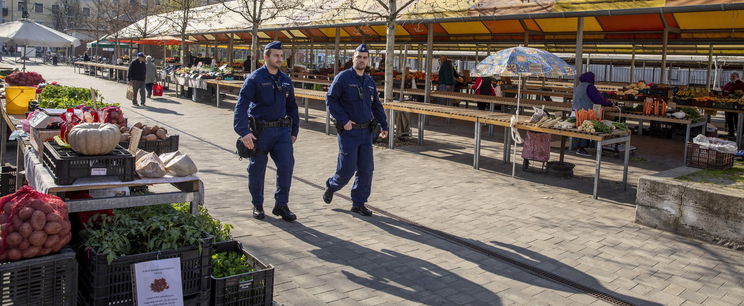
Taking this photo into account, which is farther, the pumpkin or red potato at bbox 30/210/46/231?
the pumpkin

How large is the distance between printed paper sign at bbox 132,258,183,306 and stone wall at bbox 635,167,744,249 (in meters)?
5.57

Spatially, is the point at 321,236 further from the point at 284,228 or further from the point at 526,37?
the point at 526,37

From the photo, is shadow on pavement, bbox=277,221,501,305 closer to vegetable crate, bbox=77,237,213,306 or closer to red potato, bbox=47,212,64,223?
vegetable crate, bbox=77,237,213,306

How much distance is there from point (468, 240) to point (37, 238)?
4.22m

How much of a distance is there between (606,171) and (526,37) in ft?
23.9

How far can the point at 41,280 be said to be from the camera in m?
3.40

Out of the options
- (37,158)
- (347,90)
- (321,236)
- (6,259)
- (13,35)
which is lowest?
(321,236)

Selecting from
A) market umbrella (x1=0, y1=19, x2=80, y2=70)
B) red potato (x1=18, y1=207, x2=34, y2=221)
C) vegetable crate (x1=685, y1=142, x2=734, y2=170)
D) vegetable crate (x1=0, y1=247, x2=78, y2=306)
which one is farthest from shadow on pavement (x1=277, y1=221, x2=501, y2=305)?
market umbrella (x1=0, y1=19, x2=80, y2=70)

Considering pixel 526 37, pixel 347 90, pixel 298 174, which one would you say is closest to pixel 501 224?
pixel 347 90

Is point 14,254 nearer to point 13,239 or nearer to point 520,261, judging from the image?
point 13,239

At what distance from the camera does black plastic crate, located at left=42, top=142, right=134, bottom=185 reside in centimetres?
403

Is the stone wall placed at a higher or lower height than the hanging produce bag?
lower

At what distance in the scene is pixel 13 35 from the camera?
13852 mm

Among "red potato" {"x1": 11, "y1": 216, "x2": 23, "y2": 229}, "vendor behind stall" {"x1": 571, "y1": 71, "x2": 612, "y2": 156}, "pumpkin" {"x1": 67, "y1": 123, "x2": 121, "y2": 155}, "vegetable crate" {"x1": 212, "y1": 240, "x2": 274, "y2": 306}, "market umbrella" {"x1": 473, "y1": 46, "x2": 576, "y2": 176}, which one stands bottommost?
"vegetable crate" {"x1": 212, "y1": 240, "x2": 274, "y2": 306}
